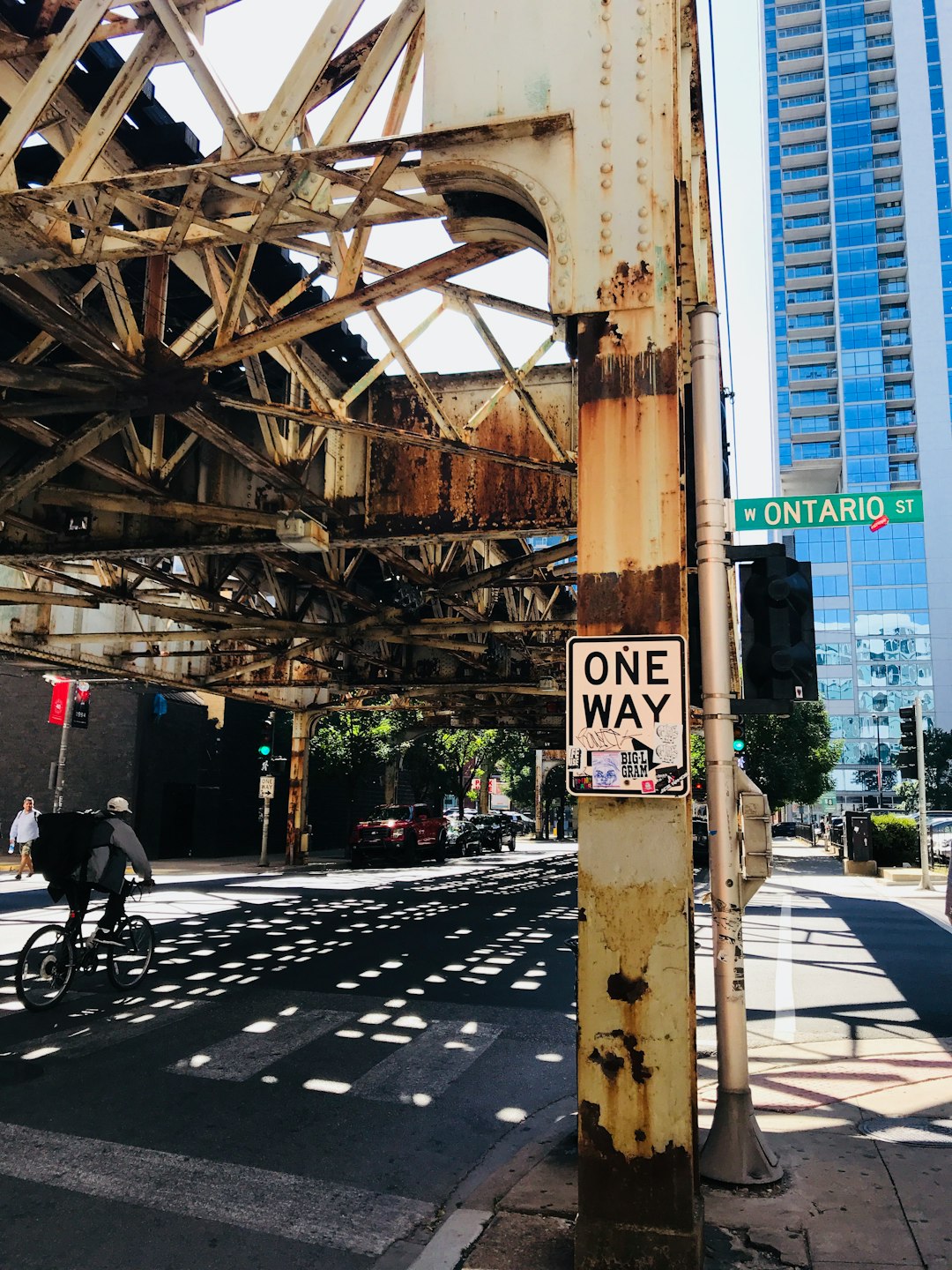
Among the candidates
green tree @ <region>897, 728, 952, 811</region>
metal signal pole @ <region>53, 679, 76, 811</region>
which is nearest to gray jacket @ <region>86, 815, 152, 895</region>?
metal signal pole @ <region>53, 679, 76, 811</region>

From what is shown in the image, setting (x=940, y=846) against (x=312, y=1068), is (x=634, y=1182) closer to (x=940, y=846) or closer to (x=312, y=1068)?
(x=312, y=1068)

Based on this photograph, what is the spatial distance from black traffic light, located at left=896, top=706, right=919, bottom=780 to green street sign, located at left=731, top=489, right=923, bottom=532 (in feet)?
51.6

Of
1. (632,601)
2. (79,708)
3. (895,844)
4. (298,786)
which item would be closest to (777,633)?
(632,601)

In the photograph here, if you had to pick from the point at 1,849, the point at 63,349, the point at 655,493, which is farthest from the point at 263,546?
the point at 1,849

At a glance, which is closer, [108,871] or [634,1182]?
[634,1182]

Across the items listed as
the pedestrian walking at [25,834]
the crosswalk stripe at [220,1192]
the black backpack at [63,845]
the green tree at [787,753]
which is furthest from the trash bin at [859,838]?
the crosswalk stripe at [220,1192]

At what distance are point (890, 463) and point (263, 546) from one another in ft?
397

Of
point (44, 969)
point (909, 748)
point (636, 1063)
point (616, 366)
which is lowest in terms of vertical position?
point (44, 969)

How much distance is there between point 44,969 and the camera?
343 inches

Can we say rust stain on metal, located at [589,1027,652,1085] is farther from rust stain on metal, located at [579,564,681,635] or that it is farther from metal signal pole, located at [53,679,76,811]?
metal signal pole, located at [53,679,76,811]

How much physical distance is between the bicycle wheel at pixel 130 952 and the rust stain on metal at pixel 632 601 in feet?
23.7

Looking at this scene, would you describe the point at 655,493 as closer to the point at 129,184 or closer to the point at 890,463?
the point at 129,184

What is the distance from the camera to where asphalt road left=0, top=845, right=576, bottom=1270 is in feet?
14.4

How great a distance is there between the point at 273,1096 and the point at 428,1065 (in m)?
1.32
